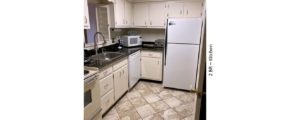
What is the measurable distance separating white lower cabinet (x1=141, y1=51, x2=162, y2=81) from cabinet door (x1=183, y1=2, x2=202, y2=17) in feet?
3.60

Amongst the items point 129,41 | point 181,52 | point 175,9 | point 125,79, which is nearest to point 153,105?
point 125,79

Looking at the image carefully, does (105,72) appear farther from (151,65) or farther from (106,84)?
(151,65)

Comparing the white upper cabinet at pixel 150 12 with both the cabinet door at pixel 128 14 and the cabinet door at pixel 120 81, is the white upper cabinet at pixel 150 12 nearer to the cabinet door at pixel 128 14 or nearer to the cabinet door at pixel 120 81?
the cabinet door at pixel 128 14

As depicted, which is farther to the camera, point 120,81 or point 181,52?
point 181,52

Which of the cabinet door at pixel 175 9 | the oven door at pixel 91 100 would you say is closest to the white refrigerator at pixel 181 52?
the cabinet door at pixel 175 9

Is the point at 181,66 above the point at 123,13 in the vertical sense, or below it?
below

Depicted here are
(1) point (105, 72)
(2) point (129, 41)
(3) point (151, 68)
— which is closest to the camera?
(1) point (105, 72)

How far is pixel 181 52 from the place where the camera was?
3.03m

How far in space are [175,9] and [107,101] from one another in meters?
2.42
